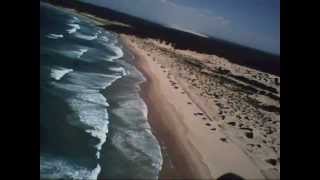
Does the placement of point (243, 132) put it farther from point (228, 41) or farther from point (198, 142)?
point (228, 41)

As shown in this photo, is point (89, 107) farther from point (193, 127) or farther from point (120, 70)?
point (193, 127)

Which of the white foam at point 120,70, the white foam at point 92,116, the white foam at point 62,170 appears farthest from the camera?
Answer: the white foam at point 120,70

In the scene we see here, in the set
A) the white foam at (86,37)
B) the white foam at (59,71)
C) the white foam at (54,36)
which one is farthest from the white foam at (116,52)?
the white foam at (54,36)

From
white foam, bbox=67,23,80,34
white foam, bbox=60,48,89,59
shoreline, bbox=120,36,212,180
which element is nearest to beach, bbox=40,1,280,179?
shoreline, bbox=120,36,212,180

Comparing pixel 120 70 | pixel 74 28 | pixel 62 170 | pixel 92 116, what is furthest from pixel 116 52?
pixel 62 170

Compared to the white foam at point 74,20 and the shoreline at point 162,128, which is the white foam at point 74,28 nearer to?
the white foam at point 74,20

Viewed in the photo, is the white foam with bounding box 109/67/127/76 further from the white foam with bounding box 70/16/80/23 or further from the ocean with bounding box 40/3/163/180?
the white foam with bounding box 70/16/80/23
